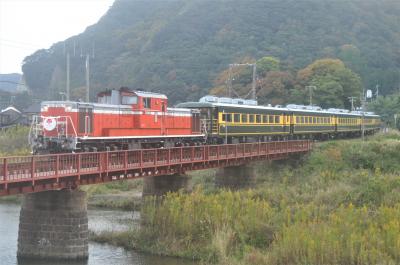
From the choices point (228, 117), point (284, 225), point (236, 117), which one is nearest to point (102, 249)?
point (284, 225)

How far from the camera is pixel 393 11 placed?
145000mm

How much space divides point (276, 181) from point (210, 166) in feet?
44.2

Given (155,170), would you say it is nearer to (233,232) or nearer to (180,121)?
(233,232)

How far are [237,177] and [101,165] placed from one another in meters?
20.1

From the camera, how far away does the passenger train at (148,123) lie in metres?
28.3

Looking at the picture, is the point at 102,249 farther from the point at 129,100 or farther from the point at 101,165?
the point at 129,100

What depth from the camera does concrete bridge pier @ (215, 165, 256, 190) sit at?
43156 millimetres

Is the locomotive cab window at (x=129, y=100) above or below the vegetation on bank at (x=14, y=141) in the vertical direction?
above

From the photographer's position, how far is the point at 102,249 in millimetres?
29344

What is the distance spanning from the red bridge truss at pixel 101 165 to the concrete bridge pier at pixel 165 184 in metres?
1.58

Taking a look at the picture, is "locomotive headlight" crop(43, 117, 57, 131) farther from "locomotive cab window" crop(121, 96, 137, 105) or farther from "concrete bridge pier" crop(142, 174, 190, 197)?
"concrete bridge pier" crop(142, 174, 190, 197)

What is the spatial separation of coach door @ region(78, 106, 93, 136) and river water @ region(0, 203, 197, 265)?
6.05 m

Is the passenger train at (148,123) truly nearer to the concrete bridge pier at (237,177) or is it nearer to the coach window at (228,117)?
the coach window at (228,117)

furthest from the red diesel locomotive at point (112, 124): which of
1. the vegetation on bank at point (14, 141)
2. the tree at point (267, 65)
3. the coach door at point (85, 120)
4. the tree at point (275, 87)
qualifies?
the tree at point (267, 65)
